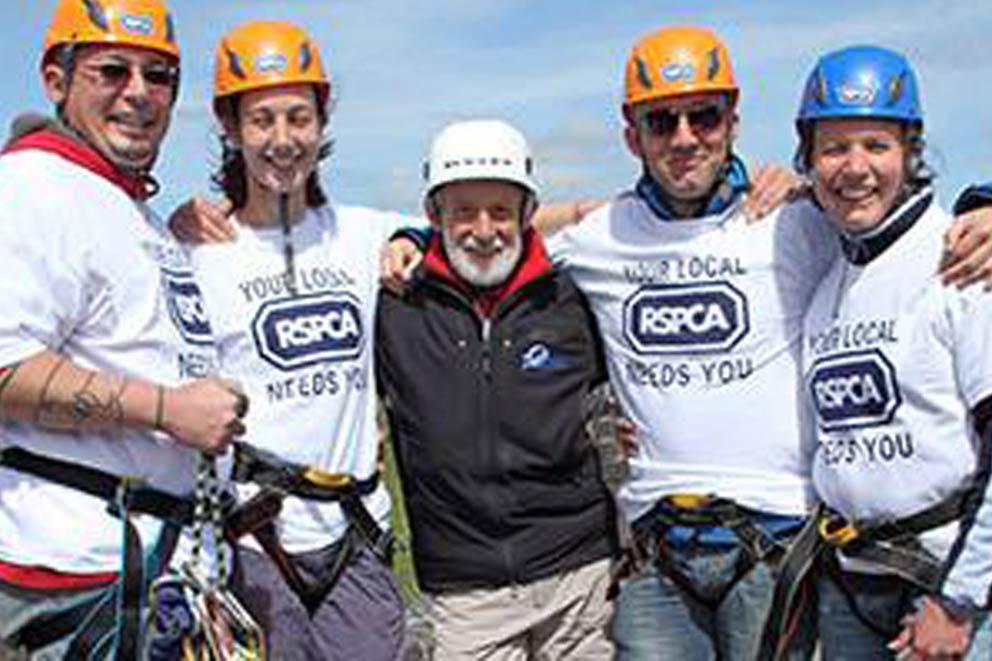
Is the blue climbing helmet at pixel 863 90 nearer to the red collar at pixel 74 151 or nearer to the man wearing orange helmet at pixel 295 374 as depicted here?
the man wearing orange helmet at pixel 295 374

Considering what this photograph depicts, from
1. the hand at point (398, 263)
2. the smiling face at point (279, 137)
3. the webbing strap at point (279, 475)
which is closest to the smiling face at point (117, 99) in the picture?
the smiling face at point (279, 137)

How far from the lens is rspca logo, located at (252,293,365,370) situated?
6.72 metres

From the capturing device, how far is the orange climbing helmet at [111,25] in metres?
5.88

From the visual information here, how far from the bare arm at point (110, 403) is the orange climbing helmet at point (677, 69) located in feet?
8.63

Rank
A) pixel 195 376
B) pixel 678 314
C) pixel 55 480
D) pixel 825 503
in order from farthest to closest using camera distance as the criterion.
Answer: pixel 678 314
pixel 825 503
pixel 195 376
pixel 55 480

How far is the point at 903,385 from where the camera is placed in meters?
5.73

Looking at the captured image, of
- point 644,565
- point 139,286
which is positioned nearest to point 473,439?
point 644,565

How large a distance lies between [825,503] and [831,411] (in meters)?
0.47

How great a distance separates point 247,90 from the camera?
693 cm

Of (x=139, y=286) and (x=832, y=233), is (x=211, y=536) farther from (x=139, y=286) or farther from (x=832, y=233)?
(x=832, y=233)

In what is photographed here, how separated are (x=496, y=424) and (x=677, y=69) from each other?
1.86 m

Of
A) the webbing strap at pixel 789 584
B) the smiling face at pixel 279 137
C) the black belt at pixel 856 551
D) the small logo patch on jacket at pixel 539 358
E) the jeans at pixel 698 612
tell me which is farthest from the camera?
the small logo patch on jacket at pixel 539 358

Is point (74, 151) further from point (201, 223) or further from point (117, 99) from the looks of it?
point (201, 223)

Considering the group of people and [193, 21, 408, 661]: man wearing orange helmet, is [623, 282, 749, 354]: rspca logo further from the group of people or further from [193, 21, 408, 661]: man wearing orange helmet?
[193, 21, 408, 661]: man wearing orange helmet
